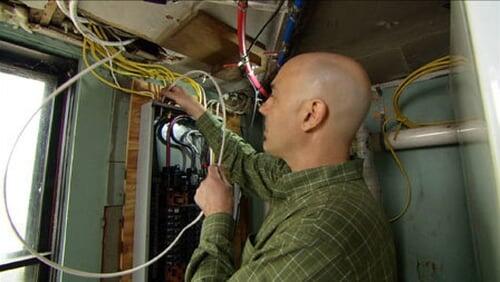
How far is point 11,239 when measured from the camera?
97 cm

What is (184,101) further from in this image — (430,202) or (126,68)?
(430,202)

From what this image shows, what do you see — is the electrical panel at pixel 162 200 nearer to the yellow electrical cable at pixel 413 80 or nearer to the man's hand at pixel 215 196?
the man's hand at pixel 215 196

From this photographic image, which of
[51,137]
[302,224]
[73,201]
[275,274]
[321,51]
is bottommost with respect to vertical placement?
[275,274]

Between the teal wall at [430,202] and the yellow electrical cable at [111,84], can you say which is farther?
the teal wall at [430,202]

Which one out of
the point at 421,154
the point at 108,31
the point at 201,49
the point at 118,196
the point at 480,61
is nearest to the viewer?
the point at 480,61

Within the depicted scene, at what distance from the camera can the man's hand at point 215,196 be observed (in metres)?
0.87

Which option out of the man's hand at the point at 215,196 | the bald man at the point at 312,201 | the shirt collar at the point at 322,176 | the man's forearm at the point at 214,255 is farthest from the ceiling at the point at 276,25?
the man's forearm at the point at 214,255

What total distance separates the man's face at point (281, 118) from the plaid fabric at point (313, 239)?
0.10 meters

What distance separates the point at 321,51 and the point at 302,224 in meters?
0.48

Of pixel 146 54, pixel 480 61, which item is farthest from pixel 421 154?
pixel 146 54

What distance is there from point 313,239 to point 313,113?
0.36 metres

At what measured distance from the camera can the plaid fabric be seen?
0.64 meters

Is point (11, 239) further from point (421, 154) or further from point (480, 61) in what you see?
point (421, 154)

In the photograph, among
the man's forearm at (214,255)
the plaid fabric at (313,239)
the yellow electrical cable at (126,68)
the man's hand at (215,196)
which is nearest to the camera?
the plaid fabric at (313,239)
